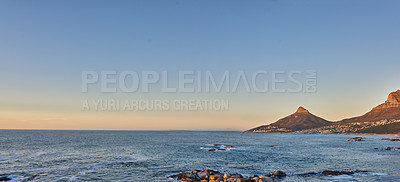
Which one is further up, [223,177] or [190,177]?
[223,177]

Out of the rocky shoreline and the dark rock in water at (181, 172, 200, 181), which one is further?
the dark rock in water at (181, 172, 200, 181)

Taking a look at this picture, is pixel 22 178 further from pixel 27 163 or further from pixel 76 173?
pixel 27 163

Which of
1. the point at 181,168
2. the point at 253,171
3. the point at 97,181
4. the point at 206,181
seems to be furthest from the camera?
the point at 181,168

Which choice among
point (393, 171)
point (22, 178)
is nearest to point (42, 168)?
point (22, 178)

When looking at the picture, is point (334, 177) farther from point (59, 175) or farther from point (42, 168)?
point (42, 168)

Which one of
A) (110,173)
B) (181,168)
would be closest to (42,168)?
(110,173)

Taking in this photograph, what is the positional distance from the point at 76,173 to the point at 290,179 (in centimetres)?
4211

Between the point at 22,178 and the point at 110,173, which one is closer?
the point at 22,178

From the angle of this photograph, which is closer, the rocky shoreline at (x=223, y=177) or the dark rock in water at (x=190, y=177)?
the rocky shoreline at (x=223, y=177)

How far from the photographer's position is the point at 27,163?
5800 cm

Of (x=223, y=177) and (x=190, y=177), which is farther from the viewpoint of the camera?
(x=190, y=177)

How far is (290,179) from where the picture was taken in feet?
140

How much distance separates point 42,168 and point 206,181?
39.0 m

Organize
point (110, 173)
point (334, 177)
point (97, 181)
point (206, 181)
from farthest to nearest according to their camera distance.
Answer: point (110, 173) → point (334, 177) → point (97, 181) → point (206, 181)
